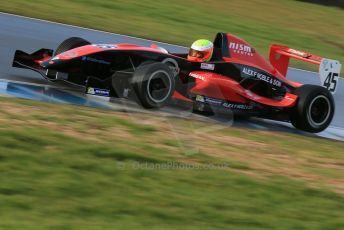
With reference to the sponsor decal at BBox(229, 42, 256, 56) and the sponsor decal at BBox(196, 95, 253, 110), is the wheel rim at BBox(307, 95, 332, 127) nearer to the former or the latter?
the sponsor decal at BBox(196, 95, 253, 110)

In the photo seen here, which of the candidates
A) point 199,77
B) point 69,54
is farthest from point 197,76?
point 69,54

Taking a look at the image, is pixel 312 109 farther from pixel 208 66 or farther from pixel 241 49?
pixel 208 66

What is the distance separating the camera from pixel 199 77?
29.1 feet

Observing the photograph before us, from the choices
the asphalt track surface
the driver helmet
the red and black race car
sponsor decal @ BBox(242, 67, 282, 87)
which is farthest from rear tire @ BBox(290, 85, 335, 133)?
the driver helmet

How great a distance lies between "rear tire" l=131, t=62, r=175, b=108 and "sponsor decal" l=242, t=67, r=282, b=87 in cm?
151

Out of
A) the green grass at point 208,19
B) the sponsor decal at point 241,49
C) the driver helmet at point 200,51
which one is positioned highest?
the green grass at point 208,19

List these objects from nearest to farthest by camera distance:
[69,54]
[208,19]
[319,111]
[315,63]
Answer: [69,54] < [319,111] < [315,63] < [208,19]

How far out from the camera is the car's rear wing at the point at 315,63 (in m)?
10.1

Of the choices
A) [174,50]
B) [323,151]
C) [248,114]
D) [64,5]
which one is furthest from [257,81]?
[64,5]

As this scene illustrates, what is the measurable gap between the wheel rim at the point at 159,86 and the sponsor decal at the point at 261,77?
5.09 ft

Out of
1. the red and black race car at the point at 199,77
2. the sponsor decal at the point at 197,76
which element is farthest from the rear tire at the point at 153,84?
the sponsor decal at the point at 197,76

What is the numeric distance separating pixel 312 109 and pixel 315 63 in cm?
98

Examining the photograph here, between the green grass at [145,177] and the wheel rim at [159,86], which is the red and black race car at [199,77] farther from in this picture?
the green grass at [145,177]

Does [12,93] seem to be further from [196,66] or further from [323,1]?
[323,1]
